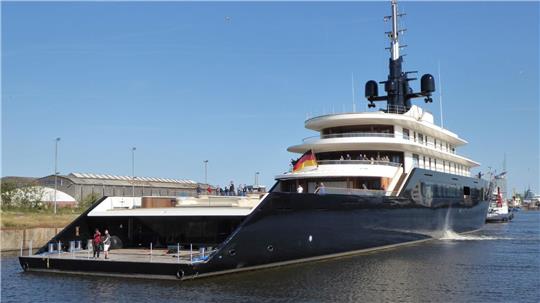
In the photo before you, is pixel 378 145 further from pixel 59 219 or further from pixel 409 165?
pixel 59 219

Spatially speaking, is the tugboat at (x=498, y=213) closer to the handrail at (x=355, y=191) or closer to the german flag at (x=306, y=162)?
the handrail at (x=355, y=191)

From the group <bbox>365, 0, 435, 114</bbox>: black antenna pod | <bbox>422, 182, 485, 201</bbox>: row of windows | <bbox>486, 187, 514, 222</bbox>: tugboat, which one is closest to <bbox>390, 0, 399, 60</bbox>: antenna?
<bbox>365, 0, 435, 114</bbox>: black antenna pod

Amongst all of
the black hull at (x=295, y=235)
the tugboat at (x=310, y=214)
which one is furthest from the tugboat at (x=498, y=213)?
the black hull at (x=295, y=235)

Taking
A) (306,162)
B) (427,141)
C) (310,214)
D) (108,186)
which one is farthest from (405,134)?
(108,186)

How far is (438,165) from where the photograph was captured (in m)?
37.1

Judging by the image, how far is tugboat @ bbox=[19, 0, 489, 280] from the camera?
19.6 metres

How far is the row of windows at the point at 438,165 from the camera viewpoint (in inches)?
1310

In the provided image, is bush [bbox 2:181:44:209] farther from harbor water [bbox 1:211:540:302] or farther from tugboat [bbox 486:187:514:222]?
tugboat [bbox 486:187:514:222]

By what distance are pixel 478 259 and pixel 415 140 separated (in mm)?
10536

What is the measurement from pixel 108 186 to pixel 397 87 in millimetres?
47963

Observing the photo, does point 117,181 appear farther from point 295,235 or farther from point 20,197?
point 295,235

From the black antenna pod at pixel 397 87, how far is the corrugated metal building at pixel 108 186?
34.8 m

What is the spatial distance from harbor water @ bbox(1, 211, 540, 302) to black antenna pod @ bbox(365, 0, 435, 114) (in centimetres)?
1613

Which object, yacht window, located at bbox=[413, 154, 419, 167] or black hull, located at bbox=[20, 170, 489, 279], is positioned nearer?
black hull, located at bbox=[20, 170, 489, 279]
